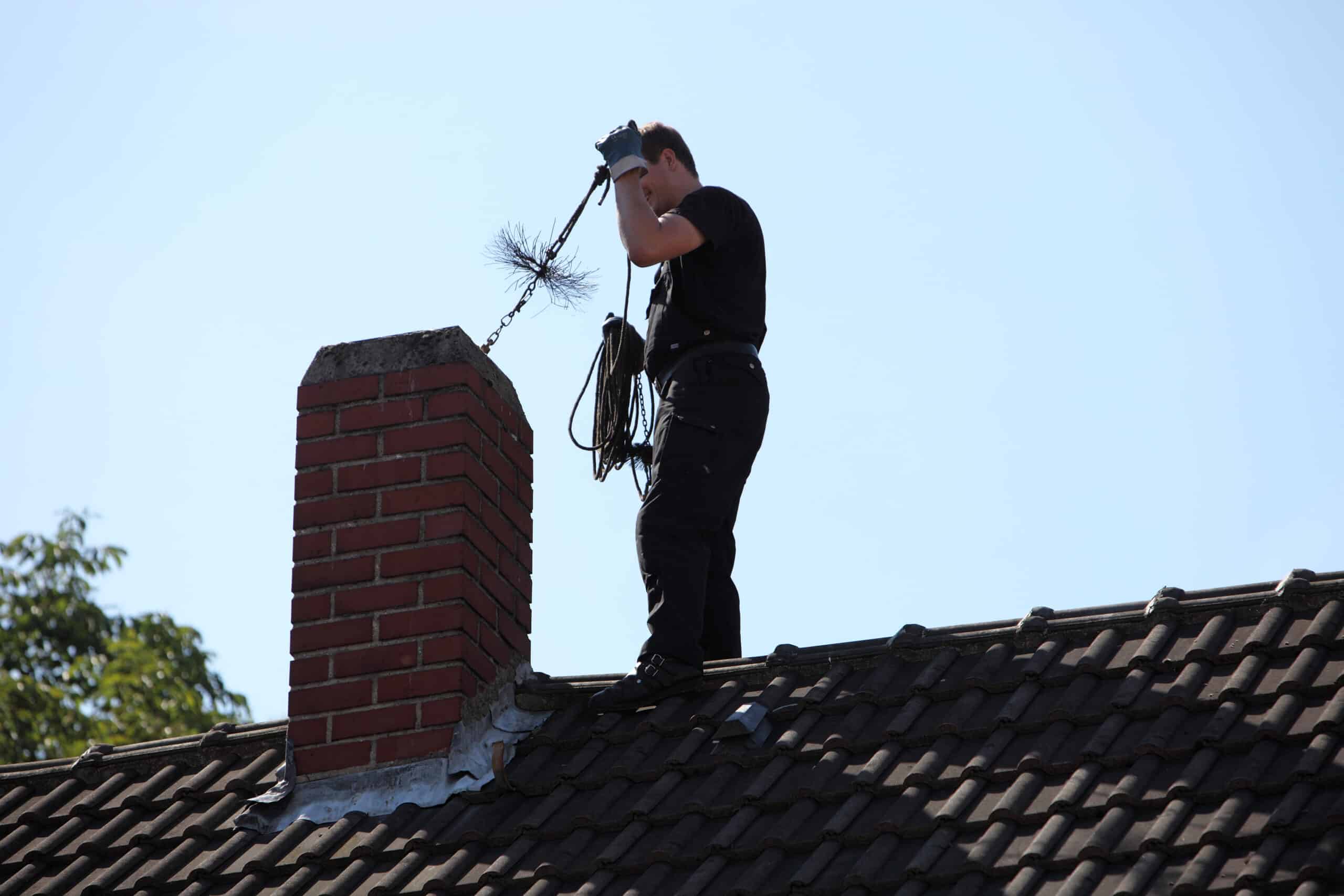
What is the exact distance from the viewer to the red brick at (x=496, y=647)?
5.61 m

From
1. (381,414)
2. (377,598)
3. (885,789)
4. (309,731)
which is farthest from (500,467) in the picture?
(885,789)

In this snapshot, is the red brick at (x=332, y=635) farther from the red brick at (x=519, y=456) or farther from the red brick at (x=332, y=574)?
the red brick at (x=519, y=456)

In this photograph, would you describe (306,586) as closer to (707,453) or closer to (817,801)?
(707,453)

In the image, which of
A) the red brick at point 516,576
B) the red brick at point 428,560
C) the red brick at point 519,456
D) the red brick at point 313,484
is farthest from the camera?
the red brick at point 519,456

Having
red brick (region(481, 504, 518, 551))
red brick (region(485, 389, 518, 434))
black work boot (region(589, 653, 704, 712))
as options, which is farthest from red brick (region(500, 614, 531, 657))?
red brick (region(485, 389, 518, 434))

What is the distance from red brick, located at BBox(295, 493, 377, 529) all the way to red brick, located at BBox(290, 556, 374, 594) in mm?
141

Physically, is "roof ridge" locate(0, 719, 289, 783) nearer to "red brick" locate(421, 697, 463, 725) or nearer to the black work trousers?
"red brick" locate(421, 697, 463, 725)

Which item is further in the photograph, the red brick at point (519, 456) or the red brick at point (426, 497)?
the red brick at point (519, 456)

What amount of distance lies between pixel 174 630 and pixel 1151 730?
1428 centimetres

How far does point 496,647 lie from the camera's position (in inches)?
224

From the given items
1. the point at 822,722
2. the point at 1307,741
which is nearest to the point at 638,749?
the point at 822,722

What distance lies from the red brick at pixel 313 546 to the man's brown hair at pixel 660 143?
5.77 ft

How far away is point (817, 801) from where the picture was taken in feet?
15.4

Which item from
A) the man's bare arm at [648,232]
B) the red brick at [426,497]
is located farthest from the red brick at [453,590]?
the man's bare arm at [648,232]
